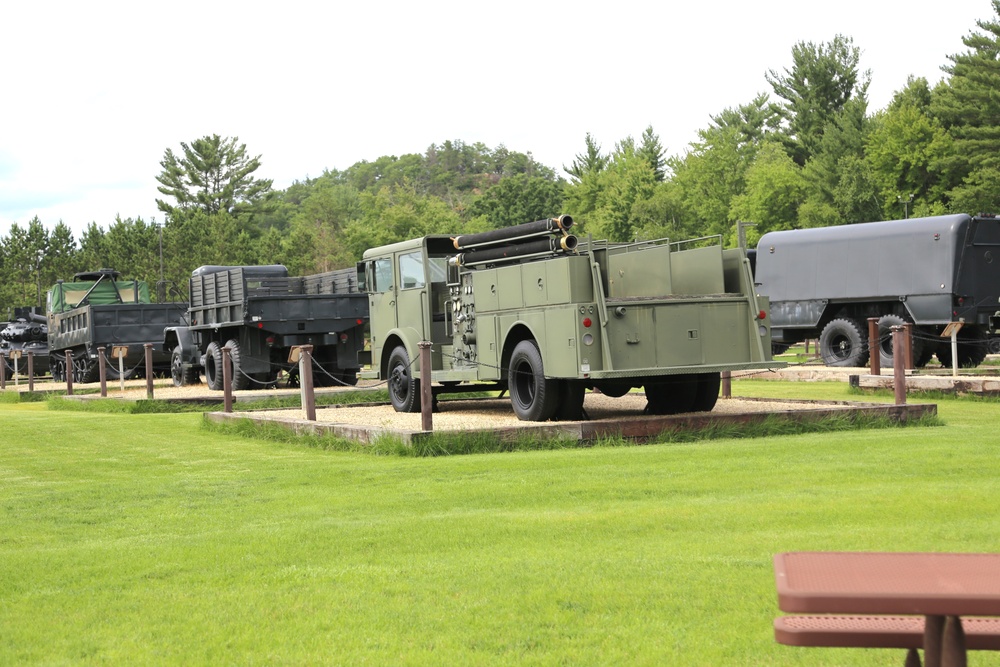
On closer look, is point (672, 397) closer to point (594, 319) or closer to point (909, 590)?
point (594, 319)

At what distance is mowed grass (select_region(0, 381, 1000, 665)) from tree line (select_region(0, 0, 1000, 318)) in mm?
43203

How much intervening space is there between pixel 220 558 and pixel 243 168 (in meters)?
108

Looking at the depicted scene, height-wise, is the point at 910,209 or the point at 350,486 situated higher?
the point at 910,209

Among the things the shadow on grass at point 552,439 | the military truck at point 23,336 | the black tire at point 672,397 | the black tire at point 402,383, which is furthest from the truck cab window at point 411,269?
the military truck at point 23,336

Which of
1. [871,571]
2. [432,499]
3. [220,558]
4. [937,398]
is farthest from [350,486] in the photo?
[937,398]

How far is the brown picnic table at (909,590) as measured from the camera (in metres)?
3.65

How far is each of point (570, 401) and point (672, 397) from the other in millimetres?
2129

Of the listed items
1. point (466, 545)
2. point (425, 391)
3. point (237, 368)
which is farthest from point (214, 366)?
point (466, 545)

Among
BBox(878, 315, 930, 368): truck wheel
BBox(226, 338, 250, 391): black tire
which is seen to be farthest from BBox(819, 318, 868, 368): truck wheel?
BBox(226, 338, 250, 391): black tire

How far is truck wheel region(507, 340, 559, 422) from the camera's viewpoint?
15.4 m

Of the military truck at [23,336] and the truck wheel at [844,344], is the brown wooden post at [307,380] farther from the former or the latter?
the military truck at [23,336]

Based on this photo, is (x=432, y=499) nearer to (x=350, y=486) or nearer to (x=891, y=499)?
(x=350, y=486)

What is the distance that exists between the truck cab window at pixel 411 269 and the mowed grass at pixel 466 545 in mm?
5806

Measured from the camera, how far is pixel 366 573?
7.06m
